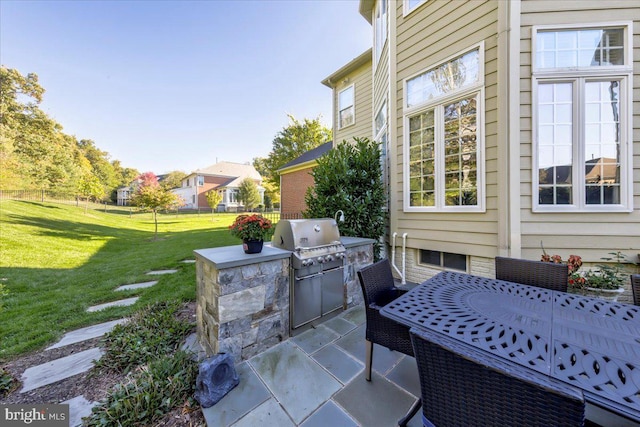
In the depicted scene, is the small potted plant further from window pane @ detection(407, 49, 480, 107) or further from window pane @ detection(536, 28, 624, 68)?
window pane @ detection(536, 28, 624, 68)

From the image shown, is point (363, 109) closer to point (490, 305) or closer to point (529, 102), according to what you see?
point (529, 102)

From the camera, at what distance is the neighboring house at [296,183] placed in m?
11.8

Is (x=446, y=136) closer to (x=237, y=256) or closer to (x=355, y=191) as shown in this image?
(x=355, y=191)

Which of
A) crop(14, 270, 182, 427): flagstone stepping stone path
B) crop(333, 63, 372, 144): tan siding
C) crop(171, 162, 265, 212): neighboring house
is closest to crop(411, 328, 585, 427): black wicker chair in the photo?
crop(14, 270, 182, 427): flagstone stepping stone path

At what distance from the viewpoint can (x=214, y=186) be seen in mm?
32375

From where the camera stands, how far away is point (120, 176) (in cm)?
3850

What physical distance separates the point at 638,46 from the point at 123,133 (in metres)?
27.0

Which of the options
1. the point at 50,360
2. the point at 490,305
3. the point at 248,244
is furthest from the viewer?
the point at 248,244

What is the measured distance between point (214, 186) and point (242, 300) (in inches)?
1313

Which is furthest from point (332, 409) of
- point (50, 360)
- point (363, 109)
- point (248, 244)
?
point (363, 109)

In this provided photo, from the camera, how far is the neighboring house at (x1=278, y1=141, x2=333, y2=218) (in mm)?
11805

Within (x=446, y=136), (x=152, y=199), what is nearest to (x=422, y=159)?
(x=446, y=136)

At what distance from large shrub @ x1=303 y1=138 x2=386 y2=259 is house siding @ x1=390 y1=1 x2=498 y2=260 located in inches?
15.4

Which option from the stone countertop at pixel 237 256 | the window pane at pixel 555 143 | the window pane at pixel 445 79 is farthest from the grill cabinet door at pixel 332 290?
the window pane at pixel 445 79
